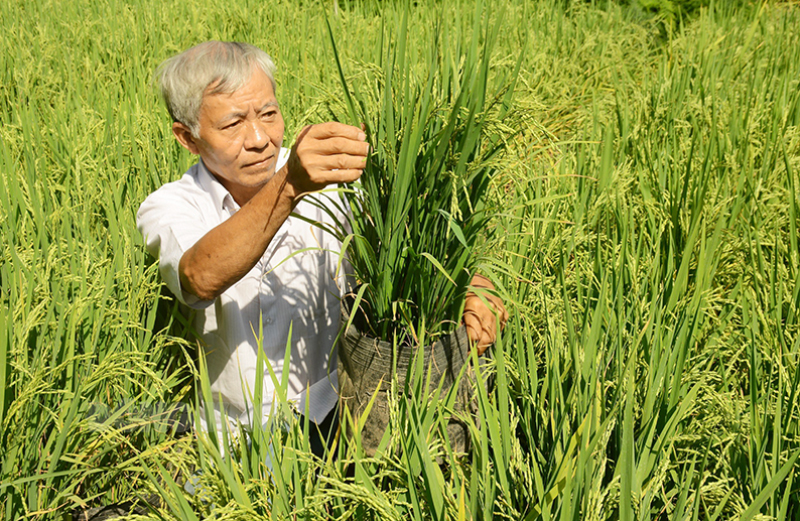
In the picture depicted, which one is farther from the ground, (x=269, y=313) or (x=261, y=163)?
(x=261, y=163)

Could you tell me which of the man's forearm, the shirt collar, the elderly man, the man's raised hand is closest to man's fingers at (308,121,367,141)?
the man's raised hand

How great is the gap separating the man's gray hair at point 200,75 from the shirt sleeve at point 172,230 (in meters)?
0.20

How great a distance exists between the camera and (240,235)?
1.29m

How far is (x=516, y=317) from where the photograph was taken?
3.91 ft

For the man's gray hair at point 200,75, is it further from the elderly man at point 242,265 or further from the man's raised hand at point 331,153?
the man's raised hand at point 331,153

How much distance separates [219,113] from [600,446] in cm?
120

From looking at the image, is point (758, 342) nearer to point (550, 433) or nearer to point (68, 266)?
point (550, 433)

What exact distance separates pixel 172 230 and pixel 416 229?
2.06 feet

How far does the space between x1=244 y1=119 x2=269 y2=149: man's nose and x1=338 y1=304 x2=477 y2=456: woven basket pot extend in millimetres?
544

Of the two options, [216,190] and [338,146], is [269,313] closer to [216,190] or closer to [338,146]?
[216,190]

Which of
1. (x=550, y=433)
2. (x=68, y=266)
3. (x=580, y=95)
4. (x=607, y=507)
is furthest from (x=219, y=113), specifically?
(x=580, y=95)

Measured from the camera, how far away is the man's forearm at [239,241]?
1264 mm

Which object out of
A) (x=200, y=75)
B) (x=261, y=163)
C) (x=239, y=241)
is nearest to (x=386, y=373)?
(x=239, y=241)

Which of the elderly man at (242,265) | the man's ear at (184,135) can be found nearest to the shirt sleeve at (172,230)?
the elderly man at (242,265)
